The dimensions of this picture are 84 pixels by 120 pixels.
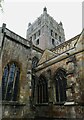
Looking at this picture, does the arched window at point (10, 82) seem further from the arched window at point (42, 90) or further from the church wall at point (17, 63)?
the arched window at point (42, 90)

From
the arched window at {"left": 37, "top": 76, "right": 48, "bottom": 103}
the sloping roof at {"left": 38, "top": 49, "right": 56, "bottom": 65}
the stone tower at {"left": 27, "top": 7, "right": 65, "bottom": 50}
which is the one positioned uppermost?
the stone tower at {"left": 27, "top": 7, "right": 65, "bottom": 50}

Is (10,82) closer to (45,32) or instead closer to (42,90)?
(42,90)

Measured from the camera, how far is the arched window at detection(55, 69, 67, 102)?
40.8 feet

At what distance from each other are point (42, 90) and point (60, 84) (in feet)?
8.10

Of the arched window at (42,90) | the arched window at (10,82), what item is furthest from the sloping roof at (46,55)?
the arched window at (10,82)

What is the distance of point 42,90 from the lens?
1466cm

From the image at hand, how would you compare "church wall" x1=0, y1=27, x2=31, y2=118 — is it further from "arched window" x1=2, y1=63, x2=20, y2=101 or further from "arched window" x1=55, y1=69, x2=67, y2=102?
"arched window" x1=55, y1=69, x2=67, y2=102

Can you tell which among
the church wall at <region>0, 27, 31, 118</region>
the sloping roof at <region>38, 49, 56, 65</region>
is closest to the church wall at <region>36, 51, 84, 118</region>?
the church wall at <region>0, 27, 31, 118</region>

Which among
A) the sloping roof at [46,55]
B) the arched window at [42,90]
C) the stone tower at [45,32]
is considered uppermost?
the stone tower at [45,32]

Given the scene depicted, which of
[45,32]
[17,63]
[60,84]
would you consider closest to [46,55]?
[17,63]

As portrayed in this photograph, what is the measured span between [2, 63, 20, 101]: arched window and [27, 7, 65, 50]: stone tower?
43.3ft

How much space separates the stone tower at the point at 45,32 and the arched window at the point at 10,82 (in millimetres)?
13210

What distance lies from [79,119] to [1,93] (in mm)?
6462

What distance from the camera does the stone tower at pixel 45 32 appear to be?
27836 mm
